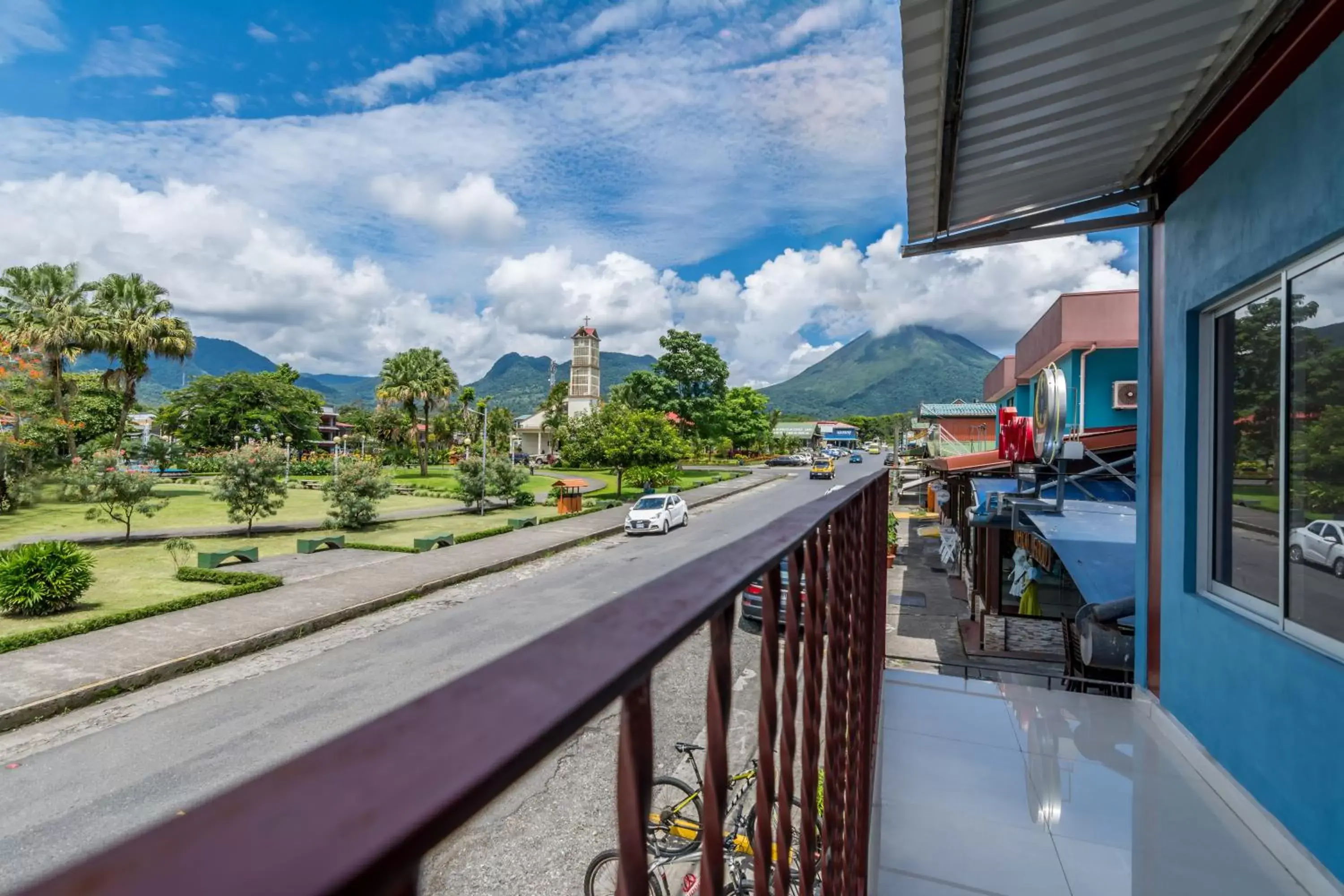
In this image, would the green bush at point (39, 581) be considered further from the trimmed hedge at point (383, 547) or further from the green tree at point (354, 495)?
the green tree at point (354, 495)

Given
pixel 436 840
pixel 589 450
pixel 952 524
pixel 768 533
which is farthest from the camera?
pixel 589 450

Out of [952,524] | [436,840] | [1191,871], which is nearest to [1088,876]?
[1191,871]

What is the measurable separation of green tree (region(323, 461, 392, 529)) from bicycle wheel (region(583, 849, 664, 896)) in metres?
19.7

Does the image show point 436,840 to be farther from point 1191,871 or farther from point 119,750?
point 119,750

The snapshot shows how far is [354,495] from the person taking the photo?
20938 mm

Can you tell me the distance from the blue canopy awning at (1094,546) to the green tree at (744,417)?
4492cm

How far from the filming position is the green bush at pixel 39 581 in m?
10.8

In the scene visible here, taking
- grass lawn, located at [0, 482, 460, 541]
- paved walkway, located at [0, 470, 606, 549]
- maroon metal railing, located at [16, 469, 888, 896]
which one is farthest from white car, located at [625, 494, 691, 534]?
maroon metal railing, located at [16, 469, 888, 896]

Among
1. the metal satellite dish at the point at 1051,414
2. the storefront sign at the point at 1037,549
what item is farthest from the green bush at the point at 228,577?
the metal satellite dish at the point at 1051,414

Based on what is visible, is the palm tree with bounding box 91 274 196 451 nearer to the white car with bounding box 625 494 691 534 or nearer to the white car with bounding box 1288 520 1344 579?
the white car with bounding box 625 494 691 534

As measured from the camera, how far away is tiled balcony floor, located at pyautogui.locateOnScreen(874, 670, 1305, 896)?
302cm

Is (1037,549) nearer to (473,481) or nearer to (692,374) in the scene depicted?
(473,481)

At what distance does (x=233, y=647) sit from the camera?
9773mm

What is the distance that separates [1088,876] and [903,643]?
25.9ft
